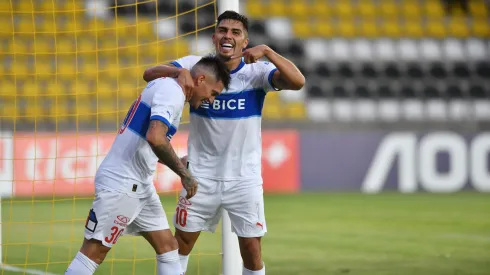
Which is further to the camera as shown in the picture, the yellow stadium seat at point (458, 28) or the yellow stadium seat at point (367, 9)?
the yellow stadium seat at point (367, 9)

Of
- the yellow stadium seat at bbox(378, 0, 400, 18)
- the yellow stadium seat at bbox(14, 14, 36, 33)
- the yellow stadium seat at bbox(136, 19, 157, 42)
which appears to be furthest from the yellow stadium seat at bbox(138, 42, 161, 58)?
the yellow stadium seat at bbox(378, 0, 400, 18)

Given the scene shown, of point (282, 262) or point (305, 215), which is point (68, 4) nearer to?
point (305, 215)

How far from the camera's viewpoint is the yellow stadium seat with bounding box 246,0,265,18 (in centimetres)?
1992

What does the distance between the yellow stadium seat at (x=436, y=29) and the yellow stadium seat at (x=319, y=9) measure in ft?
7.45

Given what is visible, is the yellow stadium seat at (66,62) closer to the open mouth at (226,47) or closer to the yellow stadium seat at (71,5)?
the yellow stadium seat at (71,5)

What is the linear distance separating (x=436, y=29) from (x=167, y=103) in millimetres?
16116

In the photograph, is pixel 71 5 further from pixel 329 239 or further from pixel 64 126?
pixel 329 239

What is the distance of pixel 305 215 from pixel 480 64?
8.30 m

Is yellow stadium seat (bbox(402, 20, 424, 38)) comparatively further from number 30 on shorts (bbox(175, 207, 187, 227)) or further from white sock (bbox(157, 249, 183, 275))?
white sock (bbox(157, 249, 183, 275))

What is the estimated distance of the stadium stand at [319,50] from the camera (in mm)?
17922

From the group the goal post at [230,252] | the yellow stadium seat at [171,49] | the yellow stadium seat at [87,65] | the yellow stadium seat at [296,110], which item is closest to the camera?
the goal post at [230,252]

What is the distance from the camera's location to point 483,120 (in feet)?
54.9

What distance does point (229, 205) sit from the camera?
19.3 feet

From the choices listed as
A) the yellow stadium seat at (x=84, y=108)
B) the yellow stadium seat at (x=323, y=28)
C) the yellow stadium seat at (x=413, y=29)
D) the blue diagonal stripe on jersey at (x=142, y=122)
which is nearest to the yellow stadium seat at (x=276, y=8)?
the yellow stadium seat at (x=323, y=28)
